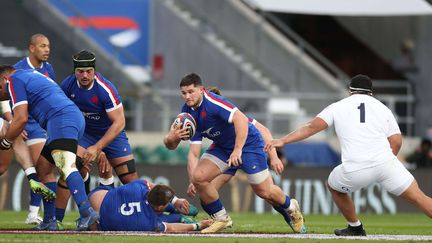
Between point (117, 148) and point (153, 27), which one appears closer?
point (117, 148)

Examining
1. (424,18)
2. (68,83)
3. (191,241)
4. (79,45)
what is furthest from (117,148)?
(424,18)

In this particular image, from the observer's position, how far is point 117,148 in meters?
18.1

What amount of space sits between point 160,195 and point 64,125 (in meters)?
1.44

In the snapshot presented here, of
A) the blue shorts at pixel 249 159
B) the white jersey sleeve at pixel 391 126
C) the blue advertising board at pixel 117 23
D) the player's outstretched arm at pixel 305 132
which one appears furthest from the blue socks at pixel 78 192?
the blue advertising board at pixel 117 23

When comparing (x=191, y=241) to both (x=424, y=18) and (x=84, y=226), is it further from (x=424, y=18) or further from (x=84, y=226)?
(x=424, y=18)

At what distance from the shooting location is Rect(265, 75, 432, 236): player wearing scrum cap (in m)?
15.7

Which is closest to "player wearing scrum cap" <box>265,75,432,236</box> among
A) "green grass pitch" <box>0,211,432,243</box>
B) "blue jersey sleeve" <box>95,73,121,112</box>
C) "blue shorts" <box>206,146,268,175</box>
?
"green grass pitch" <box>0,211,432,243</box>

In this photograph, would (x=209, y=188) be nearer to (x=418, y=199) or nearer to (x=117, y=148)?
(x=117, y=148)

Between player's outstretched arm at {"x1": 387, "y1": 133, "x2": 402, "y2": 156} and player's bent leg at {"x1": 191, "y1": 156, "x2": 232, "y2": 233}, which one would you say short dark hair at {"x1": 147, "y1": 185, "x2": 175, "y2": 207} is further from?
player's outstretched arm at {"x1": 387, "y1": 133, "x2": 402, "y2": 156}

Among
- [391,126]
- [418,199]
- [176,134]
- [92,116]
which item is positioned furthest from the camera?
[92,116]

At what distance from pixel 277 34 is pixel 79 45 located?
211 inches

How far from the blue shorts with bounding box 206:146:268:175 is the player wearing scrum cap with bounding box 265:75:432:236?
1.26 m

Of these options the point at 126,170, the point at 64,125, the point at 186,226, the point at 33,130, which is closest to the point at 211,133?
the point at 186,226

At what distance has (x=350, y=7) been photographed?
107 ft
